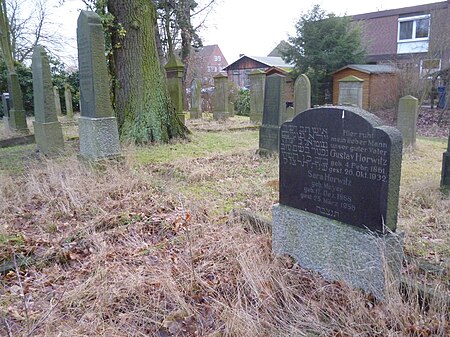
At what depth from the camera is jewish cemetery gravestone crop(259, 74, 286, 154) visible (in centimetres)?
814

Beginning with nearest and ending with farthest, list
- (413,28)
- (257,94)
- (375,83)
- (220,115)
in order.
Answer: (257,94) < (220,115) < (375,83) < (413,28)

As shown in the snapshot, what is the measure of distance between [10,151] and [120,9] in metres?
4.46

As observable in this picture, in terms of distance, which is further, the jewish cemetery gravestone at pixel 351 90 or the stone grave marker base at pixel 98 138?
the jewish cemetery gravestone at pixel 351 90

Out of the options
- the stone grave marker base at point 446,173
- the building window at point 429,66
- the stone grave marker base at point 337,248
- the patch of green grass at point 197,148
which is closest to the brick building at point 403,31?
the building window at point 429,66

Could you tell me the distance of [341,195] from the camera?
2957 mm

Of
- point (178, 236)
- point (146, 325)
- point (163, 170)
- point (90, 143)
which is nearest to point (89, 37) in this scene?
point (90, 143)

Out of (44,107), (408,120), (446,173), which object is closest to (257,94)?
(408,120)

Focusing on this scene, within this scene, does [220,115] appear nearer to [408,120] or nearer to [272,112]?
[272,112]

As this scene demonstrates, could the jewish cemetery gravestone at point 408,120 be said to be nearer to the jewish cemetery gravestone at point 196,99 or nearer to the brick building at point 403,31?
the jewish cemetery gravestone at point 196,99

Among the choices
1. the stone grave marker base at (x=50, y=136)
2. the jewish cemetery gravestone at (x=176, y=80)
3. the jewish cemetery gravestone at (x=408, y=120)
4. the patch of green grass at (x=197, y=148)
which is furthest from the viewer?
the jewish cemetery gravestone at (x=176, y=80)

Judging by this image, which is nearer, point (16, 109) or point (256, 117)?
point (16, 109)

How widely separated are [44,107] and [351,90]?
928 centimetres

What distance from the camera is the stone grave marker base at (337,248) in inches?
106

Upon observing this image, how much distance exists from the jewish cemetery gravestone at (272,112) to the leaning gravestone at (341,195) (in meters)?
4.78
